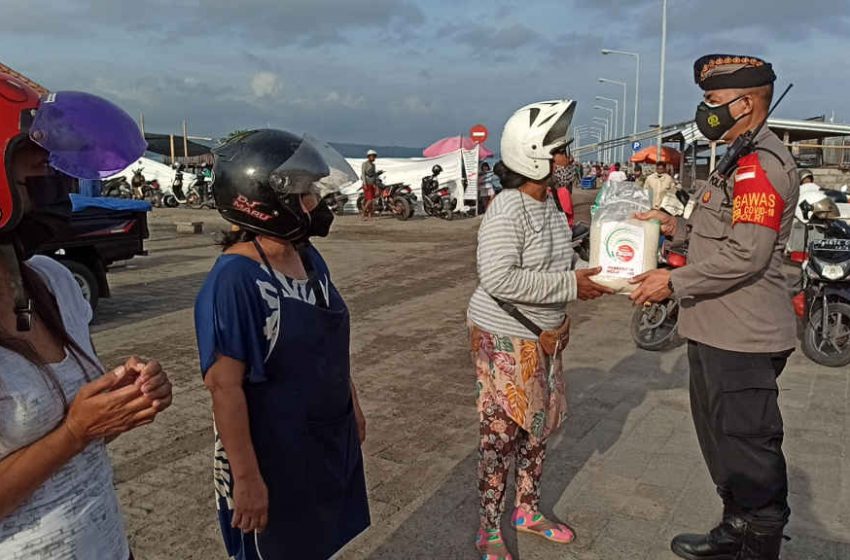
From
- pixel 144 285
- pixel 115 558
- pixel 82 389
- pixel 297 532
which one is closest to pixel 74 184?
pixel 82 389

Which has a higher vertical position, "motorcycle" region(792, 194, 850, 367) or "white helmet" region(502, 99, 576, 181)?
"white helmet" region(502, 99, 576, 181)

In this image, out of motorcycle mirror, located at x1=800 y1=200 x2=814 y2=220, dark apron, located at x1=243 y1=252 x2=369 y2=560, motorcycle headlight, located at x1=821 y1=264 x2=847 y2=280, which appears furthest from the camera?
motorcycle mirror, located at x1=800 y1=200 x2=814 y2=220

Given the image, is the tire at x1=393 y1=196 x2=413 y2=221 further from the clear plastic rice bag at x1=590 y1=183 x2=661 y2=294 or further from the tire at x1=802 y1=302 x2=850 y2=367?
the clear plastic rice bag at x1=590 y1=183 x2=661 y2=294

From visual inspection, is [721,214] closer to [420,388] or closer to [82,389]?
[82,389]

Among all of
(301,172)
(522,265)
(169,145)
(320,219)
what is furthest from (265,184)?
(169,145)

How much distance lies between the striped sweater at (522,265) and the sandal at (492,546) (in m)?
0.90

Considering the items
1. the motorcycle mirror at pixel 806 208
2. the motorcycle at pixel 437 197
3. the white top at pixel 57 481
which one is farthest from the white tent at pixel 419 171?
the white top at pixel 57 481

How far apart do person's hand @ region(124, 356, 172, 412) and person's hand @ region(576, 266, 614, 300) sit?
1807 millimetres

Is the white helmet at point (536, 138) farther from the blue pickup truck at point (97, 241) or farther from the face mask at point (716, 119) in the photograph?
the blue pickup truck at point (97, 241)

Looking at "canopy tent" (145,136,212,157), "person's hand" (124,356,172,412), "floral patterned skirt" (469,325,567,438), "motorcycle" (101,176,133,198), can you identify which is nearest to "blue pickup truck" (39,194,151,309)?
"floral patterned skirt" (469,325,567,438)

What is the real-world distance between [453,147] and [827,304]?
18521 millimetres

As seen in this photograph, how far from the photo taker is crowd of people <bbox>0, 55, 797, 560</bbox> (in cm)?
138

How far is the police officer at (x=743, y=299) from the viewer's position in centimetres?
259

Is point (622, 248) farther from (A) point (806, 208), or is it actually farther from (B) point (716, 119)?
(A) point (806, 208)
